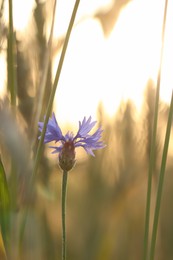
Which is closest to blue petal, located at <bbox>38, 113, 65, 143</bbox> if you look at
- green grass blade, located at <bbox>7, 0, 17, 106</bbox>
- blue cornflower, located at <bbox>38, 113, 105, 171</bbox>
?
blue cornflower, located at <bbox>38, 113, 105, 171</bbox>

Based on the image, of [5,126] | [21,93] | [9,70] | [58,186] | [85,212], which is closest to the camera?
[5,126]

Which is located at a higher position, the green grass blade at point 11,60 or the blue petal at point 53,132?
the green grass blade at point 11,60

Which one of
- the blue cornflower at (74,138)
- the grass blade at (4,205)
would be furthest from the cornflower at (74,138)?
the grass blade at (4,205)

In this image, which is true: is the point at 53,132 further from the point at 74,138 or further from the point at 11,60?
the point at 11,60

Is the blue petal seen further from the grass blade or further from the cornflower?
the grass blade

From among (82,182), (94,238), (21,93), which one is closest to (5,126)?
(21,93)

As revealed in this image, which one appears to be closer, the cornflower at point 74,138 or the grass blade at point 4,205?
the grass blade at point 4,205

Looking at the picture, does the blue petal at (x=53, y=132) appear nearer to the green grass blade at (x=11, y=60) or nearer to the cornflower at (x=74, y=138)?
the cornflower at (x=74, y=138)

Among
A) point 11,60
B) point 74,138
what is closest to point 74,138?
point 74,138

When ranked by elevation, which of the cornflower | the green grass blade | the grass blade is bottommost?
the grass blade

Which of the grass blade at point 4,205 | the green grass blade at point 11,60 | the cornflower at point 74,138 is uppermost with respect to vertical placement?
the green grass blade at point 11,60

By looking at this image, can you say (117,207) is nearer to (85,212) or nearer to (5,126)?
(85,212)
